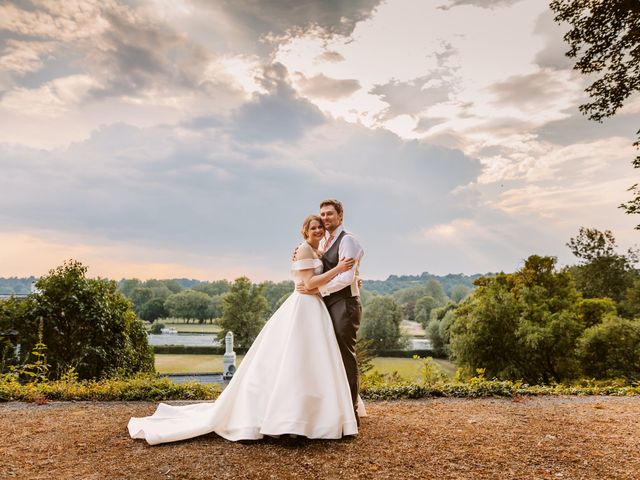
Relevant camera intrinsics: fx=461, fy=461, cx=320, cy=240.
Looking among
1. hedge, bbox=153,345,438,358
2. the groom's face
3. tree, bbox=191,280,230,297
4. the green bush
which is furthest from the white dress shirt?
tree, bbox=191,280,230,297

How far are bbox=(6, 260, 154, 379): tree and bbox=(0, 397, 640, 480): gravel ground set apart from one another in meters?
3.22

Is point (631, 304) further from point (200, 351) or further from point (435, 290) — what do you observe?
point (435, 290)

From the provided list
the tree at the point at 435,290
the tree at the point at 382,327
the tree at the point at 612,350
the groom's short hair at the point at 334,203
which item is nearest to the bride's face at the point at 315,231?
the groom's short hair at the point at 334,203

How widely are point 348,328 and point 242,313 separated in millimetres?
50924

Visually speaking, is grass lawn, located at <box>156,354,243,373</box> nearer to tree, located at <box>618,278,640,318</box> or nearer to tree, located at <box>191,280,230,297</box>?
tree, located at <box>191,280,230,297</box>

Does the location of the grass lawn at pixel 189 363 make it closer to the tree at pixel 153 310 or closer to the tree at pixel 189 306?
the tree at pixel 189 306

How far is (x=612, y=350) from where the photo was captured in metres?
19.9

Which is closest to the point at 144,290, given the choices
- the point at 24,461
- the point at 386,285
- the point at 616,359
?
the point at 386,285

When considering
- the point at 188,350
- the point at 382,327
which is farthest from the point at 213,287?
the point at 382,327

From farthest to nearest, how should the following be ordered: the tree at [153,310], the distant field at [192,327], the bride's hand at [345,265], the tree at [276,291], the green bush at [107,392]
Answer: the tree at [276,291]
the tree at [153,310]
the distant field at [192,327]
the green bush at [107,392]
the bride's hand at [345,265]

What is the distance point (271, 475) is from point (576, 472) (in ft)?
9.98

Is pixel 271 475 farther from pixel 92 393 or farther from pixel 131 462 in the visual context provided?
pixel 92 393

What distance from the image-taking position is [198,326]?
83.8m

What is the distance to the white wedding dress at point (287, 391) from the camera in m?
5.14
